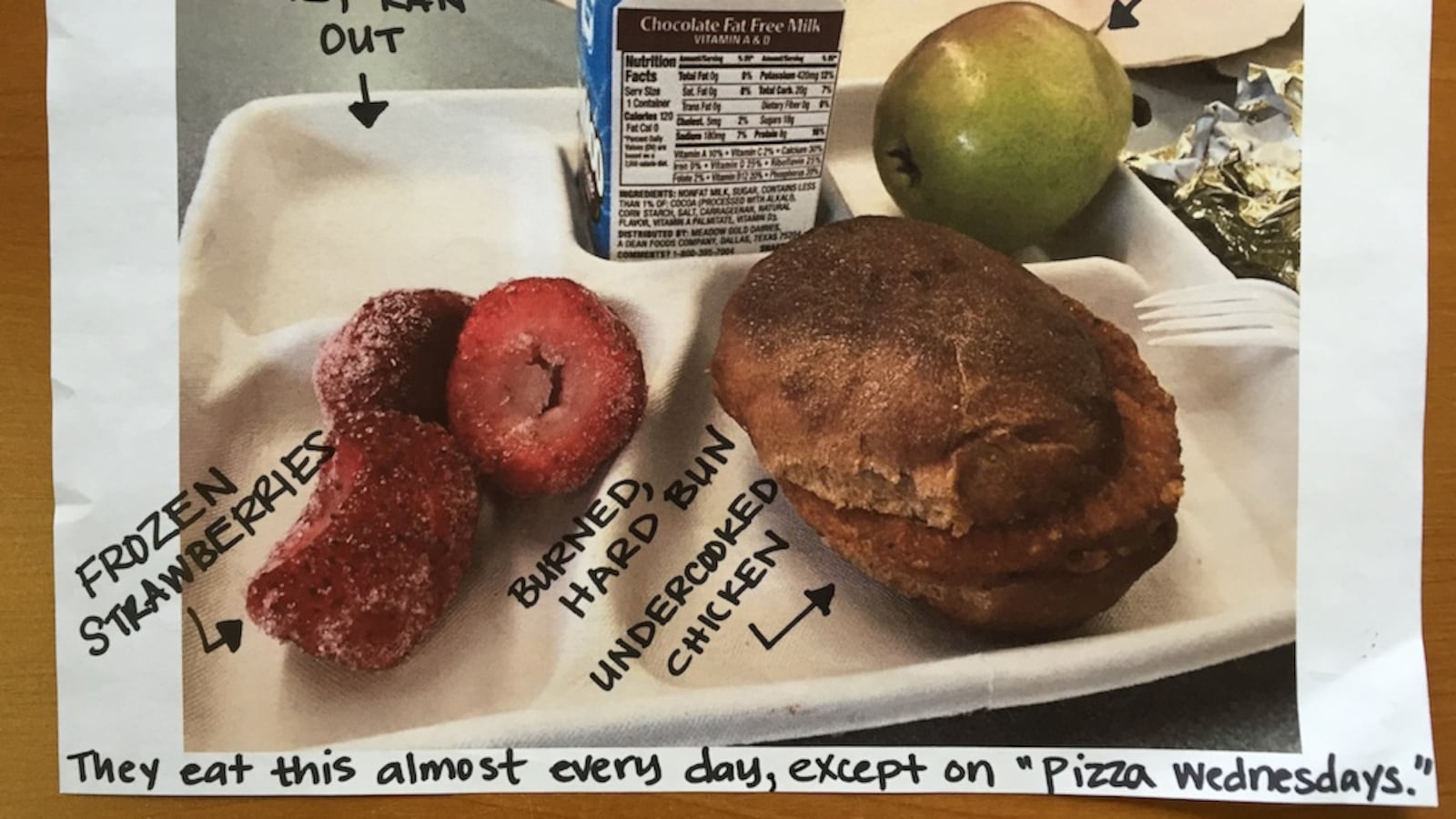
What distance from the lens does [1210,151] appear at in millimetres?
441

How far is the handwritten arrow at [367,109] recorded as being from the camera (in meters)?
0.42

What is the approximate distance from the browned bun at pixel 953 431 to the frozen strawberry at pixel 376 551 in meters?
0.11

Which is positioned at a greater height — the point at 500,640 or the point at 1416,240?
the point at 1416,240

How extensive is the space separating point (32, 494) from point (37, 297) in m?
0.07

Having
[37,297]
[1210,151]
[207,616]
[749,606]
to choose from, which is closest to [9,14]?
[37,297]

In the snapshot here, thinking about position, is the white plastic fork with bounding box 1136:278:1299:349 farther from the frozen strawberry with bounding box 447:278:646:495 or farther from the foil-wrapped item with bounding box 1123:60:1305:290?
the frozen strawberry with bounding box 447:278:646:495

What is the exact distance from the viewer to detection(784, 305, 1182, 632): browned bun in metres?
0.35

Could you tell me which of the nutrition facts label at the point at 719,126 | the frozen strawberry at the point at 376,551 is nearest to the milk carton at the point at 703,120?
the nutrition facts label at the point at 719,126

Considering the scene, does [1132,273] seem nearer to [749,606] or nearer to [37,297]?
[749,606]

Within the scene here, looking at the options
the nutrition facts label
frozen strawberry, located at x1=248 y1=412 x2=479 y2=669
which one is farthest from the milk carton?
frozen strawberry, located at x1=248 y1=412 x2=479 y2=669

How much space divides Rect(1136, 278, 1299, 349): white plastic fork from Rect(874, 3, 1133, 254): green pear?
56mm

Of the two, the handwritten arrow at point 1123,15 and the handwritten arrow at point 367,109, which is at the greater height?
the handwritten arrow at point 1123,15
